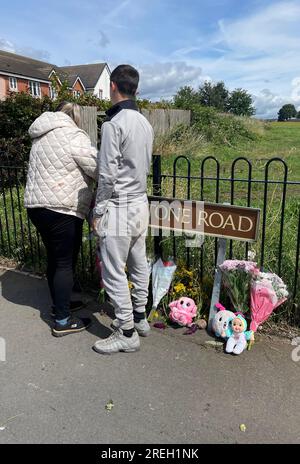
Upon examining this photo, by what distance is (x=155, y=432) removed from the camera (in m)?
2.20

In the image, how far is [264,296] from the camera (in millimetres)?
2969

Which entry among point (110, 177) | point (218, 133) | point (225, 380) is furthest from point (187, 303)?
point (218, 133)

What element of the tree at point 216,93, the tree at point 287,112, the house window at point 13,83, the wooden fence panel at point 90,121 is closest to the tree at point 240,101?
the tree at point 216,93

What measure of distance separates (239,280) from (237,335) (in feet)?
1.43

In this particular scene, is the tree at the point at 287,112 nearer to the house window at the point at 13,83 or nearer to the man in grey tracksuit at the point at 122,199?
the house window at the point at 13,83

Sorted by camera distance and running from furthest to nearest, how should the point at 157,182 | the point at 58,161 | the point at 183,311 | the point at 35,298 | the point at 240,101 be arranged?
the point at 240,101 < the point at 35,298 < the point at 157,182 < the point at 183,311 < the point at 58,161

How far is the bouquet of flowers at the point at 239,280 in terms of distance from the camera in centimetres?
310

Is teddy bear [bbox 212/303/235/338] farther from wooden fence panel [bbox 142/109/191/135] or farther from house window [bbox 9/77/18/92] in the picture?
house window [bbox 9/77/18/92]

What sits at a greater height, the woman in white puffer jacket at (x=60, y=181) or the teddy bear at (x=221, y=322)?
the woman in white puffer jacket at (x=60, y=181)

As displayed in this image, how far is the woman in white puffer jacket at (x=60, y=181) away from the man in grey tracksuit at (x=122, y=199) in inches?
12.5

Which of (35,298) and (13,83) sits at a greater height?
(13,83)

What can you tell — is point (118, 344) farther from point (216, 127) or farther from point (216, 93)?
point (216, 93)

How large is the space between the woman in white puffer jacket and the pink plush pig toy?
2.97ft

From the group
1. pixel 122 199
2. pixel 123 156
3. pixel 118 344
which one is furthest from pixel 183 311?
pixel 123 156
